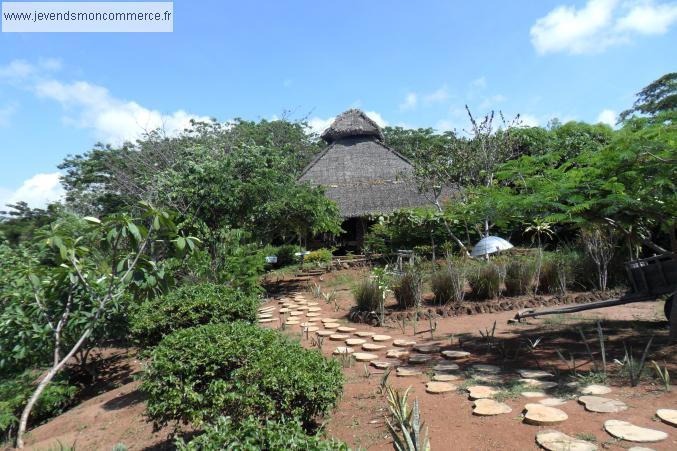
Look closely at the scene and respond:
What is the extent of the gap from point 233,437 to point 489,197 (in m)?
4.49

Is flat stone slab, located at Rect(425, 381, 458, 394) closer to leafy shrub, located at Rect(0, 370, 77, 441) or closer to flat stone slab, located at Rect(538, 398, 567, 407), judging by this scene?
flat stone slab, located at Rect(538, 398, 567, 407)

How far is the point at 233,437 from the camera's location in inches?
80.9

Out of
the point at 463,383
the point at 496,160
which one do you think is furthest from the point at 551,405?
the point at 496,160

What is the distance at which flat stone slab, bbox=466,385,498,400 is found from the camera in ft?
12.9

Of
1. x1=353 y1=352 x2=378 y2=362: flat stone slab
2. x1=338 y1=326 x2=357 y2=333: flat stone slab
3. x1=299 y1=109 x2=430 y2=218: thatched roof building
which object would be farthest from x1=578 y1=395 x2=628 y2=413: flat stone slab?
x1=299 y1=109 x2=430 y2=218: thatched roof building

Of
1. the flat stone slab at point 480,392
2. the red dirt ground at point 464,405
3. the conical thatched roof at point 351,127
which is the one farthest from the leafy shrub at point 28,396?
the conical thatched roof at point 351,127

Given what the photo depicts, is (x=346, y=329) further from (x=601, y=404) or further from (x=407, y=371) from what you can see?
(x=601, y=404)

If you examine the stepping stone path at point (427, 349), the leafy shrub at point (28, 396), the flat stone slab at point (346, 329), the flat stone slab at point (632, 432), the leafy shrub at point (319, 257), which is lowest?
the leafy shrub at point (28, 396)

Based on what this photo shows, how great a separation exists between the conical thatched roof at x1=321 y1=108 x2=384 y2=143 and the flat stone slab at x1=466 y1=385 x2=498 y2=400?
18.4m

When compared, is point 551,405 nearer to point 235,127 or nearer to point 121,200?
point 121,200

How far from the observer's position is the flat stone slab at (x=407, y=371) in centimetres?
481

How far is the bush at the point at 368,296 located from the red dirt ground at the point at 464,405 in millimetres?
549

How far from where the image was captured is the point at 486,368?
482cm

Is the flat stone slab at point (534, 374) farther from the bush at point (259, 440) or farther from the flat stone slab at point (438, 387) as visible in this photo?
the bush at point (259, 440)
